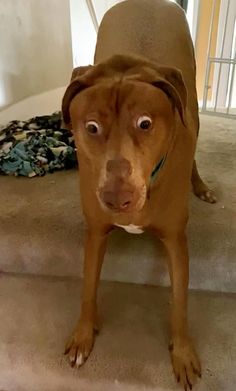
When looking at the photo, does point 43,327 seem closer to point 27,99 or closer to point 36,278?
point 36,278

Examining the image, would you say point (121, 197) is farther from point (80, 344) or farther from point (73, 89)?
point (80, 344)

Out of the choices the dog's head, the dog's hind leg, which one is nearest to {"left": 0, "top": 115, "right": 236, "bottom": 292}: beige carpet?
the dog's hind leg

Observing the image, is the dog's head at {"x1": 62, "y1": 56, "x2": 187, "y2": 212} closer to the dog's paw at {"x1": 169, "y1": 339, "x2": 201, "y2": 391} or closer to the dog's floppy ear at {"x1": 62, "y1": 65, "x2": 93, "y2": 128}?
the dog's floppy ear at {"x1": 62, "y1": 65, "x2": 93, "y2": 128}

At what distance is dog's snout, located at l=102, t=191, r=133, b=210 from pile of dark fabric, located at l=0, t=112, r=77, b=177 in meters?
0.93

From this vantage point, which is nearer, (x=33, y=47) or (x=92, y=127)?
(x=92, y=127)

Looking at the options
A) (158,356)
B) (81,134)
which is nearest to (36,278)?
(158,356)

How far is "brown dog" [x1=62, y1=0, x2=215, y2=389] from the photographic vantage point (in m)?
0.91

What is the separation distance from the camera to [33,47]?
7.20 feet

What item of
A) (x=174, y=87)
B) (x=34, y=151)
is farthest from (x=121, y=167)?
(x=34, y=151)

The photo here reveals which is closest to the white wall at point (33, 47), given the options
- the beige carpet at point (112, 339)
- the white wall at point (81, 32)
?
the white wall at point (81, 32)

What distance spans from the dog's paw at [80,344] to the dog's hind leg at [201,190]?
60 cm

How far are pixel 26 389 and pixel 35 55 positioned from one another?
Answer: 148cm

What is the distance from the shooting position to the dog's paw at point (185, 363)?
45.8 inches

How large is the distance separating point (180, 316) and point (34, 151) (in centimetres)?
91
